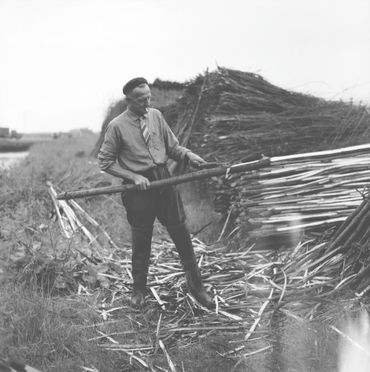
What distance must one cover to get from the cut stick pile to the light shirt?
1518mm

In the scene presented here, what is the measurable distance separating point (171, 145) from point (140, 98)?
1.78ft

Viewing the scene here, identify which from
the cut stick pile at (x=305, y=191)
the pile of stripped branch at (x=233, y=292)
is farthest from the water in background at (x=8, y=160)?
the cut stick pile at (x=305, y=191)

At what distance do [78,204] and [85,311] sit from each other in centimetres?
437

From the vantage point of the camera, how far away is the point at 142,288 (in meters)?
4.78

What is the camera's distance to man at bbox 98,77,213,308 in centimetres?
454

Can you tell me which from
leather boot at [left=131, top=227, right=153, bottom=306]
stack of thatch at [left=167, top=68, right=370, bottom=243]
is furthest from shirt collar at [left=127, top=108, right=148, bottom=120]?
stack of thatch at [left=167, top=68, right=370, bottom=243]

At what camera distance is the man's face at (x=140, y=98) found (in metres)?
4.49

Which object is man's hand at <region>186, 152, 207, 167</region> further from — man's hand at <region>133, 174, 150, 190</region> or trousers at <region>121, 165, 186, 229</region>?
man's hand at <region>133, 174, 150, 190</region>

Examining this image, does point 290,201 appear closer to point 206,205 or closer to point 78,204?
point 206,205

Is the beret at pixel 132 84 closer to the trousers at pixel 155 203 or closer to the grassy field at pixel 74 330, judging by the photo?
the trousers at pixel 155 203

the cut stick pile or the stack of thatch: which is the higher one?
the stack of thatch

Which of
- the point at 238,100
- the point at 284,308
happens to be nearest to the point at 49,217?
the point at 238,100

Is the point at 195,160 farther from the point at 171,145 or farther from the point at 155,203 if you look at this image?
the point at 155,203

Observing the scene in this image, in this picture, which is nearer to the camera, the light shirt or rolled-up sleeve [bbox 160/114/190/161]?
the light shirt
